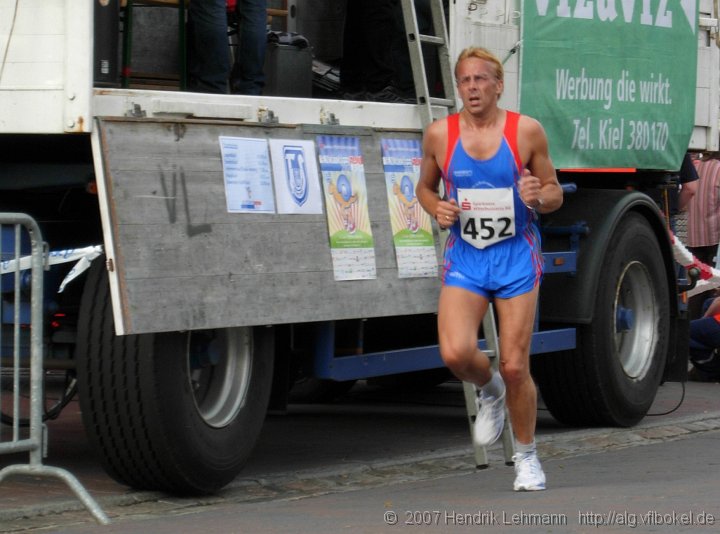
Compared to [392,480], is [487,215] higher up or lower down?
higher up

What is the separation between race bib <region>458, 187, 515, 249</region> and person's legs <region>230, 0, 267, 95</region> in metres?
1.18

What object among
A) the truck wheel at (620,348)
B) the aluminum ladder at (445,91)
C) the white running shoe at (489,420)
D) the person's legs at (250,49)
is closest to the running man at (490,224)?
the white running shoe at (489,420)

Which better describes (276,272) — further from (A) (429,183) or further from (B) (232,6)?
(B) (232,6)

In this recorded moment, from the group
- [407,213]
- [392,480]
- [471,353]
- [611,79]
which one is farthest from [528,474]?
[611,79]

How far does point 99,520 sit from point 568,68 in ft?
13.4

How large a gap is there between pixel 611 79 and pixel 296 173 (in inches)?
116

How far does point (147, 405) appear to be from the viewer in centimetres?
636

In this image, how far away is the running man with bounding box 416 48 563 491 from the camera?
6621 mm

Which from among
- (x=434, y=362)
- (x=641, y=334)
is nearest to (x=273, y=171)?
(x=434, y=362)

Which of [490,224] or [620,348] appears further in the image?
[620,348]

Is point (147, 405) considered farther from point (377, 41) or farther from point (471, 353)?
point (377, 41)

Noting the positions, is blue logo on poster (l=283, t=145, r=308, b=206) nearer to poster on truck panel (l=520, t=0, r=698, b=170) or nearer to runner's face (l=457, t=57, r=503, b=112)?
runner's face (l=457, t=57, r=503, b=112)

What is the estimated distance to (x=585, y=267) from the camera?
356 inches

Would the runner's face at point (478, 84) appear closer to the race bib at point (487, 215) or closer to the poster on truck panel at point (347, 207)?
the race bib at point (487, 215)
